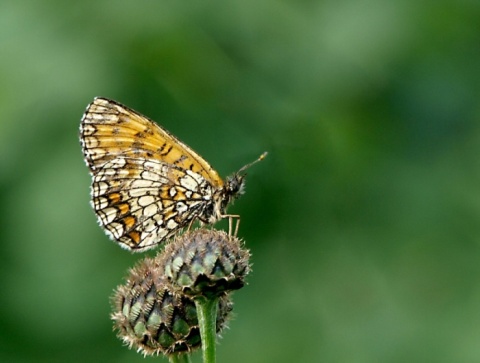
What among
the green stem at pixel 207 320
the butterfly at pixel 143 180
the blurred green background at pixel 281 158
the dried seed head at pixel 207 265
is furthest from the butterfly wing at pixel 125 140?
the green stem at pixel 207 320

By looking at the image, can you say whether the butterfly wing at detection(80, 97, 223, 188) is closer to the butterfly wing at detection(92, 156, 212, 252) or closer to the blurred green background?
the butterfly wing at detection(92, 156, 212, 252)

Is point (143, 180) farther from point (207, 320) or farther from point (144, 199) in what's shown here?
point (207, 320)

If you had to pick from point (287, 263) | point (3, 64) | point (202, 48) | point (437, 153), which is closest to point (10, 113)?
point (3, 64)

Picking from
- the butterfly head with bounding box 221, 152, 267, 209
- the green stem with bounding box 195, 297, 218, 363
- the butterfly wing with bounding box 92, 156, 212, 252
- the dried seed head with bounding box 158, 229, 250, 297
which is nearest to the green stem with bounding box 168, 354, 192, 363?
the green stem with bounding box 195, 297, 218, 363

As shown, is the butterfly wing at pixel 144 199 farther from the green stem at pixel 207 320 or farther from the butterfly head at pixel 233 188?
the green stem at pixel 207 320

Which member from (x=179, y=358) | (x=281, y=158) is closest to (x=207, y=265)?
(x=179, y=358)
